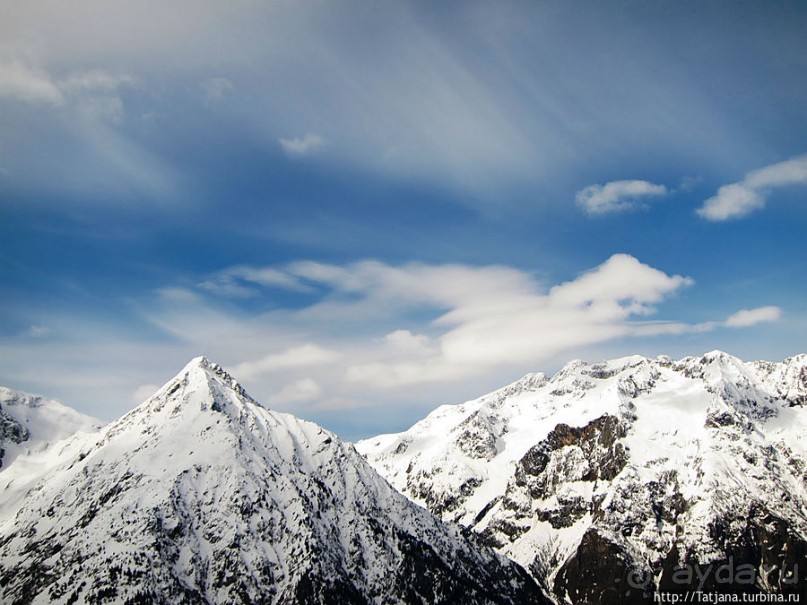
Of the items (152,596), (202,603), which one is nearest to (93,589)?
(152,596)

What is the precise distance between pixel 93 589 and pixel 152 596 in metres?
17.9

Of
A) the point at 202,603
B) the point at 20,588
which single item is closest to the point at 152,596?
the point at 202,603

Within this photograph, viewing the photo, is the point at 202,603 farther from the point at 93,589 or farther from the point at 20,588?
the point at 20,588

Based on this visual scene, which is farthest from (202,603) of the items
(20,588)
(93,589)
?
(20,588)

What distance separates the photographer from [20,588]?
19200cm

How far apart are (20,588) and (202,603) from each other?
189 feet

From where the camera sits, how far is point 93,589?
18662 centimetres

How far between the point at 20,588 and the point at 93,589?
1070 inches

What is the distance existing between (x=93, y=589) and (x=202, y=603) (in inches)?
1359

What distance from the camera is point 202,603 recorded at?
19962 cm

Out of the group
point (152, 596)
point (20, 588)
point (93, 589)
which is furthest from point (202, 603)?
point (20, 588)

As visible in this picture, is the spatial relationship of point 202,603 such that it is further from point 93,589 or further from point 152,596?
point 93,589

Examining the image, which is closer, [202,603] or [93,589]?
[93,589]

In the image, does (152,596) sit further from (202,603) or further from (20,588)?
(20,588)
